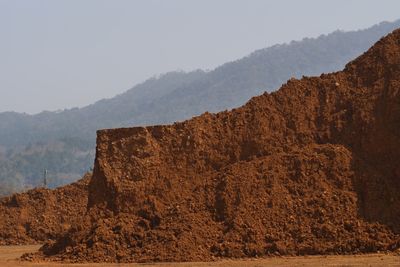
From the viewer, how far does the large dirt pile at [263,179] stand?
21016 mm

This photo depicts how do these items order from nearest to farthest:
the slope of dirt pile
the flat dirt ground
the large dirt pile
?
1. the flat dirt ground
2. the large dirt pile
3. the slope of dirt pile

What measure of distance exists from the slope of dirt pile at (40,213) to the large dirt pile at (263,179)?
485 inches

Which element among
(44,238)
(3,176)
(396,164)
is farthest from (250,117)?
(3,176)

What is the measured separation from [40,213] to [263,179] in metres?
17.7

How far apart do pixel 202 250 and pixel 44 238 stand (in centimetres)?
1658

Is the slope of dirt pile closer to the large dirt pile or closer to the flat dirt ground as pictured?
the large dirt pile

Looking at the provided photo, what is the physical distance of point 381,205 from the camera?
21.5 metres

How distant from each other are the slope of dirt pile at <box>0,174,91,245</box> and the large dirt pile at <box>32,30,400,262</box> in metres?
12.3

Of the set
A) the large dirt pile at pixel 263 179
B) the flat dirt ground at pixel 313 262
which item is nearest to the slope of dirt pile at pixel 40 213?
the large dirt pile at pixel 263 179

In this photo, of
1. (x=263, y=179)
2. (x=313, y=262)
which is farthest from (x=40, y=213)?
(x=313, y=262)

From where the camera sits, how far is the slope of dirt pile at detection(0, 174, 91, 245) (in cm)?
3591

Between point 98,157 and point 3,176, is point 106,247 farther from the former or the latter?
point 3,176

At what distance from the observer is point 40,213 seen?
37.3 metres

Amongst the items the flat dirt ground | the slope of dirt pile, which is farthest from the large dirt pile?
the slope of dirt pile
